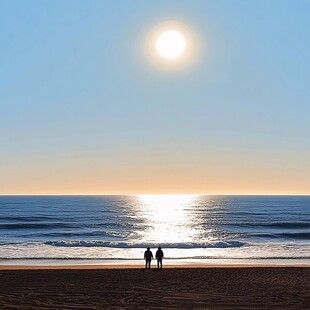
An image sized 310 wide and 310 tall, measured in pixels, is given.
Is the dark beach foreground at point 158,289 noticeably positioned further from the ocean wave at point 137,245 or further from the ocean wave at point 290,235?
the ocean wave at point 290,235

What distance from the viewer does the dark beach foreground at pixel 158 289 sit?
14.3 meters

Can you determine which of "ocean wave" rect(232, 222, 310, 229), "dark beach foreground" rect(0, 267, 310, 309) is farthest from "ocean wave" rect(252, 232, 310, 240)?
"dark beach foreground" rect(0, 267, 310, 309)

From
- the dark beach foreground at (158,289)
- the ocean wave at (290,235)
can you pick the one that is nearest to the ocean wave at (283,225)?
the ocean wave at (290,235)

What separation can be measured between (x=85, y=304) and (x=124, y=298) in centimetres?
162

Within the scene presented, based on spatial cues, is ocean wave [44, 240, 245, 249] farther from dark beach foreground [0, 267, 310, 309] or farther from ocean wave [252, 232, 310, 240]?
dark beach foreground [0, 267, 310, 309]

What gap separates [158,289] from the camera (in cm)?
1708

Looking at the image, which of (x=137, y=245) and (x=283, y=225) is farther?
(x=283, y=225)

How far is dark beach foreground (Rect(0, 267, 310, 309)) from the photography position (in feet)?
47.1

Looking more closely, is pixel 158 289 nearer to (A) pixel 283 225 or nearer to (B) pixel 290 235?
(B) pixel 290 235

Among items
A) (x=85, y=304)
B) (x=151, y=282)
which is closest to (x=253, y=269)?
(x=151, y=282)

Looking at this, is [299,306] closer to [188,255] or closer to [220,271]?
[220,271]

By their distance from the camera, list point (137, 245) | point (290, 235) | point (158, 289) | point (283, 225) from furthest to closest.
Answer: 1. point (283, 225)
2. point (290, 235)
3. point (137, 245)
4. point (158, 289)

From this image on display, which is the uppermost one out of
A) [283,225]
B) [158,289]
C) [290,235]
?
[283,225]

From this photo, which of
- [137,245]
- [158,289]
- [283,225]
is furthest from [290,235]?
[158,289]
